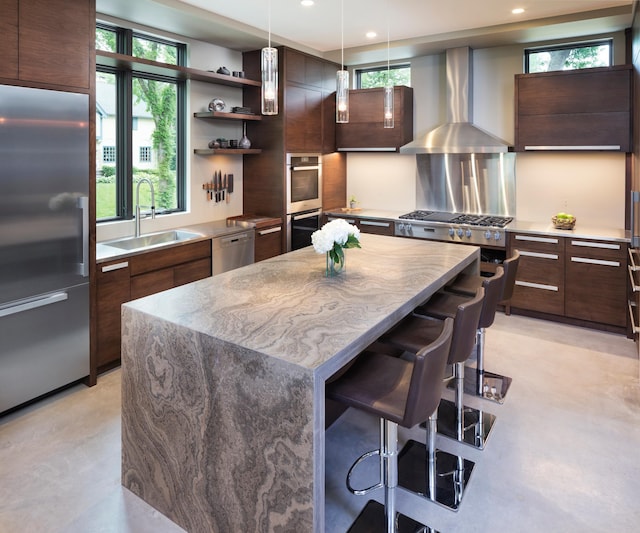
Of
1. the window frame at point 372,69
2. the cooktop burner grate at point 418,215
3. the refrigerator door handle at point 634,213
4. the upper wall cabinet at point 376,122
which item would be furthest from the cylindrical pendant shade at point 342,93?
the window frame at point 372,69

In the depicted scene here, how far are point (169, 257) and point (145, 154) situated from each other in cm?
119

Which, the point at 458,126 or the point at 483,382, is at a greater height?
the point at 458,126

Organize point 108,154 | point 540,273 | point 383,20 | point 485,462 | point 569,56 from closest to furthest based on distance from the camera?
point 485,462, point 108,154, point 383,20, point 540,273, point 569,56

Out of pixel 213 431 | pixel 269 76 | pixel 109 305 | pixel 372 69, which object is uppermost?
pixel 372 69

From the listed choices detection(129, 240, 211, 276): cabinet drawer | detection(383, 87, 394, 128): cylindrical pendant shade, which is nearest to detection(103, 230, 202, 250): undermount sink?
detection(129, 240, 211, 276): cabinet drawer

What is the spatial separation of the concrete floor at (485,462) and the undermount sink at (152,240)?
1110 mm

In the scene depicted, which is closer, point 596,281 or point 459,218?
point 596,281

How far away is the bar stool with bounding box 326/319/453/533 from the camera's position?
1.75 meters

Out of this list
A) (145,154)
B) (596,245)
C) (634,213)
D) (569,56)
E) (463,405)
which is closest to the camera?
(463,405)

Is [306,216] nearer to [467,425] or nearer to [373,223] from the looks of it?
[373,223]

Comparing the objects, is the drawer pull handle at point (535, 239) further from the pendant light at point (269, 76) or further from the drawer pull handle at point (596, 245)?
the pendant light at point (269, 76)

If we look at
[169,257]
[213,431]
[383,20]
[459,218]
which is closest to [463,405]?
[213,431]

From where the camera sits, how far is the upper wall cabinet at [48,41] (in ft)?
8.79

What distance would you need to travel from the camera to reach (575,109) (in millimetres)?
4516
